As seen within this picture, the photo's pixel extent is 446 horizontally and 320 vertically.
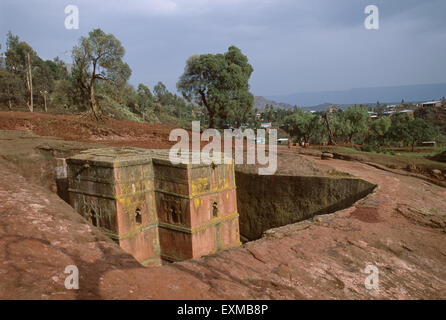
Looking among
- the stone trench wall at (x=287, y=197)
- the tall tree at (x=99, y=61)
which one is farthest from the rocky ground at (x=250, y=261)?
the tall tree at (x=99, y=61)

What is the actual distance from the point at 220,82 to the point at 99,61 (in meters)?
8.47

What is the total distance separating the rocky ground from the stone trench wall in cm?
237

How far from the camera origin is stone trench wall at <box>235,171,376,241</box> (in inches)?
371

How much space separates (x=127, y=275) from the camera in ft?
12.4

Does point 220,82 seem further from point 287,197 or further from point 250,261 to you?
point 250,261

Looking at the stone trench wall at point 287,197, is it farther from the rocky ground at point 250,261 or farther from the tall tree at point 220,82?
the tall tree at point 220,82

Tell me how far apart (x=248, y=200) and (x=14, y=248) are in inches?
333

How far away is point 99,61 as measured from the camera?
1803 centimetres

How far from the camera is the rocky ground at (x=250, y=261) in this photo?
3.56m

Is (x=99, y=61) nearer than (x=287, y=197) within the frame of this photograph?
No

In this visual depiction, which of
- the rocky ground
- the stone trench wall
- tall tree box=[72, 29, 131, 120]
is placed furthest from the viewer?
tall tree box=[72, 29, 131, 120]

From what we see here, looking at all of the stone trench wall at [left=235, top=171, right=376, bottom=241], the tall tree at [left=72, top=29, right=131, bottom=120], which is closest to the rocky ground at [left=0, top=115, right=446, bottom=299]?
the stone trench wall at [left=235, top=171, right=376, bottom=241]

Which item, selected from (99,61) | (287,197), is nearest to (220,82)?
(99,61)

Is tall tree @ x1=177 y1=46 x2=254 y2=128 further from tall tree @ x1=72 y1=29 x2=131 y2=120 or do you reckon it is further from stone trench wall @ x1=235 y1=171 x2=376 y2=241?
stone trench wall @ x1=235 y1=171 x2=376 y2=241
